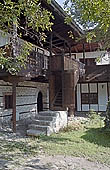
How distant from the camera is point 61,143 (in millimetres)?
7348

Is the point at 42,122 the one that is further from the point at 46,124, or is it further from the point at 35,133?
the point at 35,133

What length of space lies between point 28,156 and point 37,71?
208 inches

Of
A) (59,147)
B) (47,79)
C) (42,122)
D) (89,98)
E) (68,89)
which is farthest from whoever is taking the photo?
(89,98)

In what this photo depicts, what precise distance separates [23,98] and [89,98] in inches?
301

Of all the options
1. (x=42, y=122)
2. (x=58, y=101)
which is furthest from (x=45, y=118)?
(x=58, y=101)

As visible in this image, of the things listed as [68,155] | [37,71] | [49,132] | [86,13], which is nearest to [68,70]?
[37,71]

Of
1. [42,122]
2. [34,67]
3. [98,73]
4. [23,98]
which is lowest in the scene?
[42,122]

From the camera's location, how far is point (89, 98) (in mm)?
18797

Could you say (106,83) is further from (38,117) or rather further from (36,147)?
(36,147)

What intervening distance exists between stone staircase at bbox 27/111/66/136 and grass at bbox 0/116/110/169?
1.26 ft

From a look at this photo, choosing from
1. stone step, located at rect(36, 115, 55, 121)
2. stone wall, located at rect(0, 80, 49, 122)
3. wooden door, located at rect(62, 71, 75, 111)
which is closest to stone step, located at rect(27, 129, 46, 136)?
stone step, located at rect(36, 115, 55, 121)

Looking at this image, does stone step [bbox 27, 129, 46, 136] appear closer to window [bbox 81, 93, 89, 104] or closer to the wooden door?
the wooden door

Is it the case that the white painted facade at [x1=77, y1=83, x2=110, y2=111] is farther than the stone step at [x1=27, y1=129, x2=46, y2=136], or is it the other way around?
the white painted facade at [x1=77, y1=83, x2=110, y2=111]

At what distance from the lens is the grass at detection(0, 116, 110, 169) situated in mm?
5863
